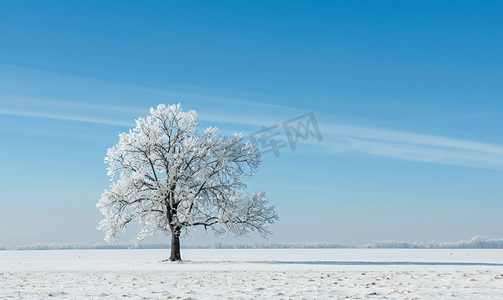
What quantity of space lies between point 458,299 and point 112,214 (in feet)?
88.2

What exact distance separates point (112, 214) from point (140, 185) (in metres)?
3.07

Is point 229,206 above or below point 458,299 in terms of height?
above

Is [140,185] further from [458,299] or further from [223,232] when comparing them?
[458,299]

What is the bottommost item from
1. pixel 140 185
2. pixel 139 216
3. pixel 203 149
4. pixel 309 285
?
pixel 309 285

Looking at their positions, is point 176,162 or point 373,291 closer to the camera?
point 373,291

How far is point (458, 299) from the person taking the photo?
1083cm

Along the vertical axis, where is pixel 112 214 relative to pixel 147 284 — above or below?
above

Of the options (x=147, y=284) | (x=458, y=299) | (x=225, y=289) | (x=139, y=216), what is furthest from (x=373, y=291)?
(x=139, y=216)

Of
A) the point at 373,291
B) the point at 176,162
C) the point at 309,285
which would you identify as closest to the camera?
the point at 373,291

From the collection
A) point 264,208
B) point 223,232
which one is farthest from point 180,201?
point 264,208

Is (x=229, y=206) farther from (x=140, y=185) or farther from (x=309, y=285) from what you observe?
(x=309, y=285)

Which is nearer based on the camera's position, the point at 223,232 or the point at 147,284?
the point at 147,284

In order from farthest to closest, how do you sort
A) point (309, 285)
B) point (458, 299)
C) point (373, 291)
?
1. point (309, 285)
2. point (373, 291)
3. point (458, 299)

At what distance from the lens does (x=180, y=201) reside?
32.2 m
